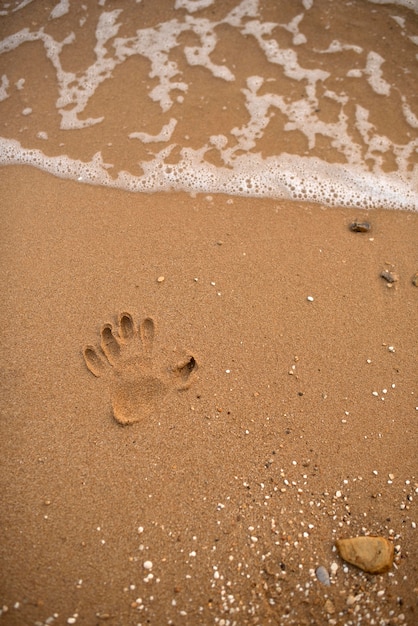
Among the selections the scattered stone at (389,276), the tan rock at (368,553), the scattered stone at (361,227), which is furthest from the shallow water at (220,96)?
the tan rock at (368,553)

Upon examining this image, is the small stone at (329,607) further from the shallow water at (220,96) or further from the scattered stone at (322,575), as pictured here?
the shallow water at (220,96)

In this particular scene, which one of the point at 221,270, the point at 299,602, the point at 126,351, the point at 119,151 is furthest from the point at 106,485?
the point at 119,151

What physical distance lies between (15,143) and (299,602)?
3438 millimetres

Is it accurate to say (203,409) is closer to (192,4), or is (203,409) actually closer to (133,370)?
(133,370)

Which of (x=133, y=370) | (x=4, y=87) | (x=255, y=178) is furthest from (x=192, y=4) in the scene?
(x=133, y=370)

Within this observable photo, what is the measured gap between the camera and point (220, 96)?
3568 mm

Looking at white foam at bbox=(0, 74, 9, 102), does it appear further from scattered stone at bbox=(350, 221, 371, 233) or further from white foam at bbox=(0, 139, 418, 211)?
scattered stone at bbox=(350, 221, 371, 233)

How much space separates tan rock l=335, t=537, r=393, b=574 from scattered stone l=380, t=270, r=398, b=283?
1.40 metres

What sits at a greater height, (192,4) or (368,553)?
(192,4)

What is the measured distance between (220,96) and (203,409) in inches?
104

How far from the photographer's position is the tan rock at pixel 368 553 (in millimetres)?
1763

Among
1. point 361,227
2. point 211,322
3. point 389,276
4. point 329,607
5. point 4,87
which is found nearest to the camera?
point 329,607

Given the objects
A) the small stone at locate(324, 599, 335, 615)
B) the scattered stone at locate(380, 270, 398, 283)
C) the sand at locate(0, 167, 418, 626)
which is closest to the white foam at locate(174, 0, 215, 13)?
the sand at locate(0, 167, 418, 626)

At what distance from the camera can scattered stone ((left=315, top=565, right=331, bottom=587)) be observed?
1769 mm
